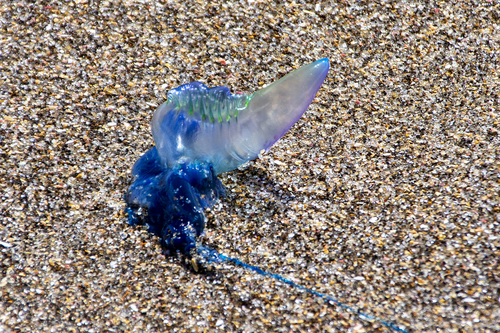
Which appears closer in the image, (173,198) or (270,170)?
(173,198)

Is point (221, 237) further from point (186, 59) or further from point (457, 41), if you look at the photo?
point (457, 41)

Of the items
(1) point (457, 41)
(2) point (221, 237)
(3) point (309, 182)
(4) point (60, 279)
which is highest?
(1) point (457, 41)

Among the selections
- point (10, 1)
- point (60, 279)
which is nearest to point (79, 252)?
point (60, 279)

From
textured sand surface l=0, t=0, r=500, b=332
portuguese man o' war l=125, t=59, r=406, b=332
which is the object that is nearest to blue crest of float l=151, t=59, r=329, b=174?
portuguese man o' war l=125, t=59, r=406, b=332

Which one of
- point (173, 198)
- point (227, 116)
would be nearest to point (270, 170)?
point (227, 116)

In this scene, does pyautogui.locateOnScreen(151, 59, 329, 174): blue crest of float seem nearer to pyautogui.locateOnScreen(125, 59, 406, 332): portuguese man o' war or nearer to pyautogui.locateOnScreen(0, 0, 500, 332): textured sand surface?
pyautogui.locateOnScreen(125, 59, 406, 332): portuguese man o' war

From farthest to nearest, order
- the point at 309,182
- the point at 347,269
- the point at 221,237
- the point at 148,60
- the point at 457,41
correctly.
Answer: the point at 457,41 → the point at 148,60 → the point at 309,182 → the point at 221,237 → the point at 347,269

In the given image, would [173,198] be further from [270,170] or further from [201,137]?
[270,170]

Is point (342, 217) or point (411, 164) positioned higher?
point (411, 164)

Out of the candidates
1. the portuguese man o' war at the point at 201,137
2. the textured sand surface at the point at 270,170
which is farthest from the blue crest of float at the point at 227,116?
the textured sand surface at the point at 270,170
